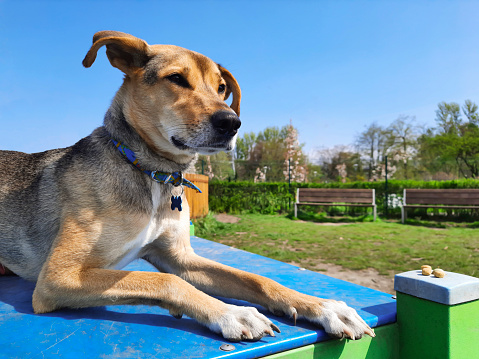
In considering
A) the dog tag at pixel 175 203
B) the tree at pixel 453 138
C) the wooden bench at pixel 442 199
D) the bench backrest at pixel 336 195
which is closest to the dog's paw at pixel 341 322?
the dog tag at pixel 175 203

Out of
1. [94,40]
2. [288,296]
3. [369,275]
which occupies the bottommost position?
[369,275]

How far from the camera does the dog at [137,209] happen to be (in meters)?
1.75

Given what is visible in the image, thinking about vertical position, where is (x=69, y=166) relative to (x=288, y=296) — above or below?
above

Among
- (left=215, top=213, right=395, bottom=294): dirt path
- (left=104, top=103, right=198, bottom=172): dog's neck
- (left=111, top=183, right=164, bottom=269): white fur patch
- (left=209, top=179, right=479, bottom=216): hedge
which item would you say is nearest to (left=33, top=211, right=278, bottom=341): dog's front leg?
(left=111, top=183, right=164, bottom=269): white fur patch

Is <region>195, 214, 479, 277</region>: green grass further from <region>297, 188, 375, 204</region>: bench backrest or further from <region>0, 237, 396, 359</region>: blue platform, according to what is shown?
<region>0, 237, 396, 359</region>: blue platform

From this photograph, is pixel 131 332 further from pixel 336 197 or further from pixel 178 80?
pixel 336 197

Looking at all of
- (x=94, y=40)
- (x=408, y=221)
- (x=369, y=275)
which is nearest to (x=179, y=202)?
(x=94, y=40)

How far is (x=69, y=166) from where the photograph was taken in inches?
85.9

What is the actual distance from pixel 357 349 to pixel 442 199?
1167cm

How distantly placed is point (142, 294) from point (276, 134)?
45612mm

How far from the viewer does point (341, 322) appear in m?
1.65

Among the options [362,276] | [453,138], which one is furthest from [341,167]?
[362,276]

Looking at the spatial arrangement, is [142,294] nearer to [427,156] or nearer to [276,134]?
[427,156]

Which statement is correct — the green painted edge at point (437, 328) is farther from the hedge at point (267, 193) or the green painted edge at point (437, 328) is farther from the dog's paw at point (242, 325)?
the hedge at point (267, 193)
